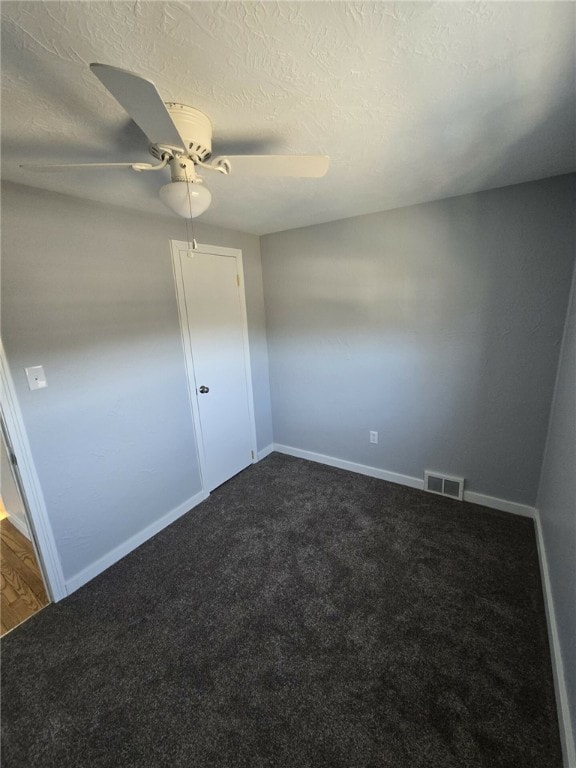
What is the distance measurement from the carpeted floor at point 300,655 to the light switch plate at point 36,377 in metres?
1.29

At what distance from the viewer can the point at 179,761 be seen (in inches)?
45.5

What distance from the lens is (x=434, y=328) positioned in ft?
7.89

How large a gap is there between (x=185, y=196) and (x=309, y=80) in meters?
0.53

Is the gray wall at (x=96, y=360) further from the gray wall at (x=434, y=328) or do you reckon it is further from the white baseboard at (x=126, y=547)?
the gray wall at (x=434, y=328)

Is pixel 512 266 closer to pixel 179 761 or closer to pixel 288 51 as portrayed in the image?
pixel 288 51

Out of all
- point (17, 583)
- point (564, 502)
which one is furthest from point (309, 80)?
point (17, 583)

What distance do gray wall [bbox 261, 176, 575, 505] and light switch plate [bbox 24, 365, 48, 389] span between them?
2.01 metres

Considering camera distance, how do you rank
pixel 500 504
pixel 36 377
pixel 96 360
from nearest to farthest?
1. pixel 36 377
2. pixel 96 360
3. pixel 500 504

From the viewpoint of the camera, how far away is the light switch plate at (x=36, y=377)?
1.66m

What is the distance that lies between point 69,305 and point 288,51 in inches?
64.3

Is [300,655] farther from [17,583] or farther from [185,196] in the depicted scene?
[185,196]

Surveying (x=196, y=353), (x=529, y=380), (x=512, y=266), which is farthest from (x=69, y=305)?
(x=529, y=380)

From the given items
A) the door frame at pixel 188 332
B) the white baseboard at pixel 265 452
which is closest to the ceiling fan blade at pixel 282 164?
the door frame at pixel 188 332

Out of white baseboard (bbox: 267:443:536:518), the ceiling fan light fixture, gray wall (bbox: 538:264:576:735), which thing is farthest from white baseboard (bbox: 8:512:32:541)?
gray wall (bbox: 538:264:576:735)
